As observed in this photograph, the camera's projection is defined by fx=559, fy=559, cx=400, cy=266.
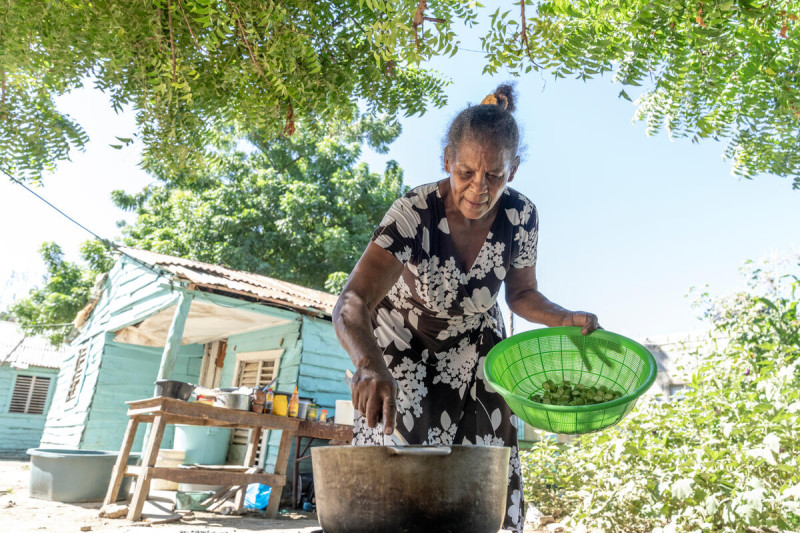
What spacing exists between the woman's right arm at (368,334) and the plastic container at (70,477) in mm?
5724

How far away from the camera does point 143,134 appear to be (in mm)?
2277

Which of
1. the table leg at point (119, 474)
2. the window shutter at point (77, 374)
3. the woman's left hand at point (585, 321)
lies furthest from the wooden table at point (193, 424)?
the window shutter at point (77, 374)

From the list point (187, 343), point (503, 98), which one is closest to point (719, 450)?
point (503, 98)

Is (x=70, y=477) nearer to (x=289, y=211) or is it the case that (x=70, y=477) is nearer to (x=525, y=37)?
(x=525, y=37)

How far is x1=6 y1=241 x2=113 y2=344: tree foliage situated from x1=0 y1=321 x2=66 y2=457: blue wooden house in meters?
0.97

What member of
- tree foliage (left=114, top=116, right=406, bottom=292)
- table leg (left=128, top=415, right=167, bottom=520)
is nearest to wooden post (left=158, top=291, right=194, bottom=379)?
table leg (left=128, top=415, right=167, bottom=520)

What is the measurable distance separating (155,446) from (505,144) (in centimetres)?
493

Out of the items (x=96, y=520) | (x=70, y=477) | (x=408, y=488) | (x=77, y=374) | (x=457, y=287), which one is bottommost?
(x=96, y=520)

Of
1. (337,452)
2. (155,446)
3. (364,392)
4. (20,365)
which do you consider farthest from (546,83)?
(20,365)

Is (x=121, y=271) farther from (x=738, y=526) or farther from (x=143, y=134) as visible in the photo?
(x=738, y=526)

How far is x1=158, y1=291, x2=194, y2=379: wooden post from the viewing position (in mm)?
6887

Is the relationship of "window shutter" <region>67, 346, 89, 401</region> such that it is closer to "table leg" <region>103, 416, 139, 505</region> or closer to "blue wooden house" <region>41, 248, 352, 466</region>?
"blue wooden house" <region>41, 248, 352, 466</region>

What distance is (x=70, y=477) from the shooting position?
21.1 feet

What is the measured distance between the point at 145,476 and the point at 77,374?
7.64m
